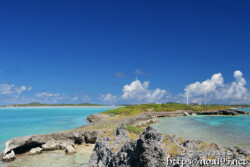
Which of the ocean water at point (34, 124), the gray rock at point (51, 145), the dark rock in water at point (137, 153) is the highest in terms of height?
the dark rock in water at point (137, 153)

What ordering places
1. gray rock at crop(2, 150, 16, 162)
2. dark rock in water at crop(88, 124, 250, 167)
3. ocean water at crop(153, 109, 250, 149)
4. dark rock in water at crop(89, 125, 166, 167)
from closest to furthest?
1. dark rock in water at crop(88, 124, 250, 167)
2. dark rock in water at crop(89, 125, 166, 167)
3. gray rock at crop(2, 150, 16, 162)
4. ocean water at crop(153, 109, 250, 149)

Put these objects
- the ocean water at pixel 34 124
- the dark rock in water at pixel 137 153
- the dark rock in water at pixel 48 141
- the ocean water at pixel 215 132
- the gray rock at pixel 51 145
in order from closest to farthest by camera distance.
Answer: the dark rock in water at pixel 137 153
the dark rock in water at pixel 48 141
the gray rock at pixel 51 145
the ocean water at pixel 215 132
the ocean water at pixel 34 124

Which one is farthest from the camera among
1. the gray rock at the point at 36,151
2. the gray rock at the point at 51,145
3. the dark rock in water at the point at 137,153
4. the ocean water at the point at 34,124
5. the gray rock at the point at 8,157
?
the ocean water at the point at 34,124

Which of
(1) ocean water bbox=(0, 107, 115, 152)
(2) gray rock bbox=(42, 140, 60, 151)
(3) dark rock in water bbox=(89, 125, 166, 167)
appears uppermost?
(3) dark rock in water bbox=(89, 125, 166, 167)

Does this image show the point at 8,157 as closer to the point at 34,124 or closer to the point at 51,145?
the point at 51,145

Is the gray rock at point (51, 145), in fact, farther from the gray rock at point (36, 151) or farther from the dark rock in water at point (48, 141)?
the gray rock at point (36, 151)

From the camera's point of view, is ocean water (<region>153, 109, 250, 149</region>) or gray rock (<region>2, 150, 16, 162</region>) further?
ocean water (<region>153, 109, 250, 149</region>)

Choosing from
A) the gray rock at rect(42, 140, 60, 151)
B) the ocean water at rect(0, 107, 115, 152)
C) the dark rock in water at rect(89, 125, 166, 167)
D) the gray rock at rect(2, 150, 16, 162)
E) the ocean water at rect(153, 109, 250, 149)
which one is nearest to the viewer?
the dark rock in water at rect(89, 125, 166, 167)

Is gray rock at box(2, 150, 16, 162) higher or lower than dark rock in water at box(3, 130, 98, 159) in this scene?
lower

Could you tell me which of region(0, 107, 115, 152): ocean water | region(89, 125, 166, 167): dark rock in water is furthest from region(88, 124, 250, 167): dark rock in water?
region(0, 107, 115, 152): ocean water

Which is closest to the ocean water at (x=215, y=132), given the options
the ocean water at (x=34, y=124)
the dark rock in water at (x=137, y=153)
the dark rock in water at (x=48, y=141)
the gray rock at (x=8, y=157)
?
the dark rock in water at (x=48, y=141)

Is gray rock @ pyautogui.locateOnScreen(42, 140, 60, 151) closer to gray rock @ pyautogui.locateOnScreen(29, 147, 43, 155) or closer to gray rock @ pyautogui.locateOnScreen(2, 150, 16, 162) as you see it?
gray rock @ pyautogui.locateOnScreen(29, 147, 43, 155)

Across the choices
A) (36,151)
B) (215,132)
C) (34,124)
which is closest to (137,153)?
(36,151)

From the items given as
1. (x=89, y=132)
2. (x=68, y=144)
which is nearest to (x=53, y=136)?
(x=68, y=144)
